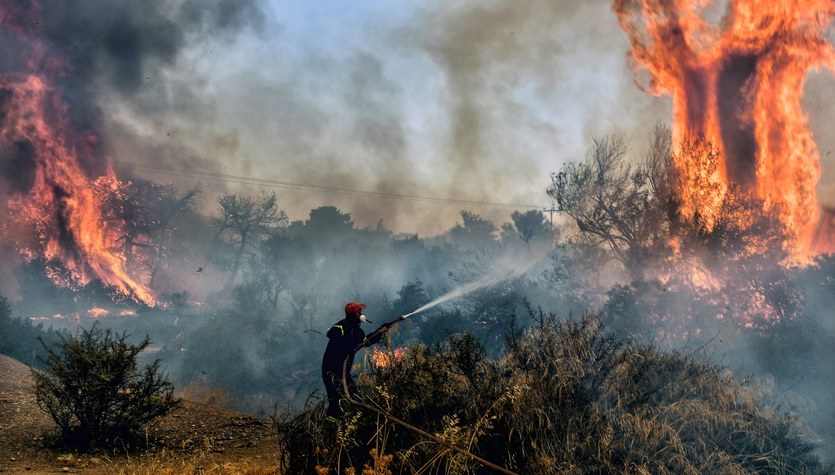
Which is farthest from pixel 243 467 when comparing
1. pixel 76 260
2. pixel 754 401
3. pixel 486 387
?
pixel 76 260

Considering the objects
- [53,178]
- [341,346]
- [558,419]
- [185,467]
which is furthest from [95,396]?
[53,178]

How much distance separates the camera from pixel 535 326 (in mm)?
8266

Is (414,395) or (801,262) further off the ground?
(801,262)

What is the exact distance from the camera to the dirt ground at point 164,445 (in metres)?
7.05

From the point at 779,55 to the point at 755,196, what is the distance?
23.2ft

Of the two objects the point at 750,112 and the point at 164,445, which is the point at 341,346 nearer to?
the point at 164,445

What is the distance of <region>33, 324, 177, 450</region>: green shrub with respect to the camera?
8297 millimetres

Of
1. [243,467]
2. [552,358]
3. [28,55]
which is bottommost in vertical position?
[243,467]

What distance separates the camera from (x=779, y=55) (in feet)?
74.5

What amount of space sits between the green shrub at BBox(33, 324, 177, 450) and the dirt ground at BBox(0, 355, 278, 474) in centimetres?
39

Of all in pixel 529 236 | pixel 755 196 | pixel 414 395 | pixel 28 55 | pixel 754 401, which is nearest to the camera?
pixel 414 395

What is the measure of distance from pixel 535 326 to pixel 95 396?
8.27 m

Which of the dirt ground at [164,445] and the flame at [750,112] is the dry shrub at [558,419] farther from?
the flame at [750,112]

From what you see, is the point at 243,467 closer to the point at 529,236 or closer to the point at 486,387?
the point at 486,387
